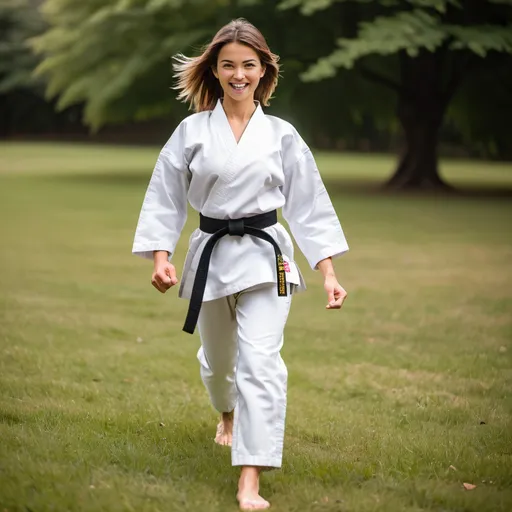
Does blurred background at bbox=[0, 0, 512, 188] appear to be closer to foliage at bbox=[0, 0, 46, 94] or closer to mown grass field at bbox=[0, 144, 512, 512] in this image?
mown grass field at bbox=[0, 144, 512, 512]

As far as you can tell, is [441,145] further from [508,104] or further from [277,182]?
[277,182]

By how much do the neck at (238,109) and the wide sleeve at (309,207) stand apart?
0.67 ft

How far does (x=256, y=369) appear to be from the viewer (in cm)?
354

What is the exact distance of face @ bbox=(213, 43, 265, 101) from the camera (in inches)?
149

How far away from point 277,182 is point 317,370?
2278 millimetres

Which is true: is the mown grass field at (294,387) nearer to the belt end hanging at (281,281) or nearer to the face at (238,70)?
the belt end hanging at (281,281)

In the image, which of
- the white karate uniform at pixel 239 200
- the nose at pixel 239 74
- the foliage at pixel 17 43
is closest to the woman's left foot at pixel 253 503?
the white karate uniform at pixel 239 200

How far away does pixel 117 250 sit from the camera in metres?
11.1

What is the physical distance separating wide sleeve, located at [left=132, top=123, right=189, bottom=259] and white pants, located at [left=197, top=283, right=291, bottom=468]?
32cm

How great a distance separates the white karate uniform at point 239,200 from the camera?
370 centimetres

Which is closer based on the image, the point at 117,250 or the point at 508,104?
the point at 117,250

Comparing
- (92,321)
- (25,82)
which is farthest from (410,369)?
(25,82)

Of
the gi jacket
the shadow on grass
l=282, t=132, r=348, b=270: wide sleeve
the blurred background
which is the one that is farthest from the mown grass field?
the blurred background

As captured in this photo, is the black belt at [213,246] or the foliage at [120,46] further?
the foliage at [120,46]
